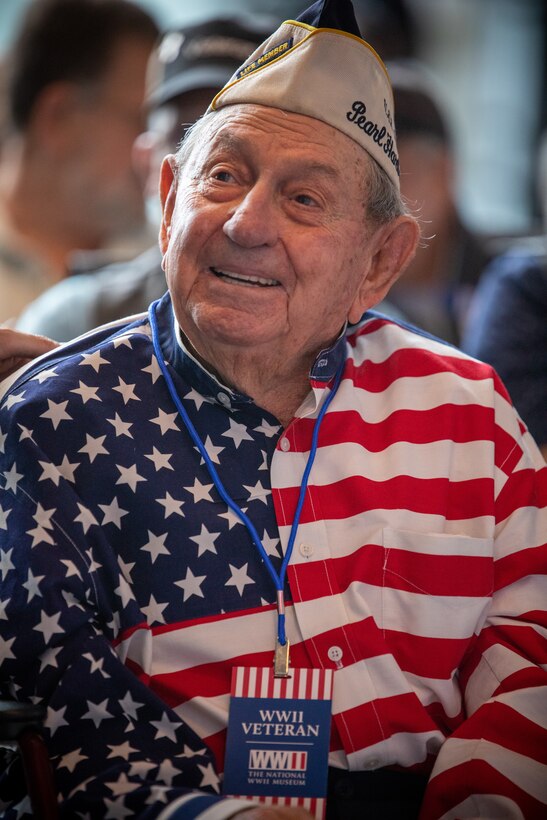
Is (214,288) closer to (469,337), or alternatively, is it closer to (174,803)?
(174,803)

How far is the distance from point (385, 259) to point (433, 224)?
2181 millimetres

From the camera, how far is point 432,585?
5.49 feet

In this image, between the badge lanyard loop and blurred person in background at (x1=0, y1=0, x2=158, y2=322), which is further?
blurred person in background at (x1=0, y1=0, x2=158, y2=322)

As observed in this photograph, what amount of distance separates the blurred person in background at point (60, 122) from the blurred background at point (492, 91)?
314 cm

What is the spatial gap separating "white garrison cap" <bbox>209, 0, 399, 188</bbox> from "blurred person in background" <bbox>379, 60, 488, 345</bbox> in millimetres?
1981

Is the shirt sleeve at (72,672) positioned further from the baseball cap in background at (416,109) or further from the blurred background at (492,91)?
the blurred background at (492,91)

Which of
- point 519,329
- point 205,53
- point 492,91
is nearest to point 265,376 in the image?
point 519,329

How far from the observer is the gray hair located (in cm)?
173

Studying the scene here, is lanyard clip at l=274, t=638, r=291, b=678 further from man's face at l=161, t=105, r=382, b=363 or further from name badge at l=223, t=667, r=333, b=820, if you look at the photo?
man's face at l=161, t=105, r=382, b=363

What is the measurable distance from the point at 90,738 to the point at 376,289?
0.94 m

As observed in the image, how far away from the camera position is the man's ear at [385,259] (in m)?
1.83

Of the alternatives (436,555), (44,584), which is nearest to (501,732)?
(436,555)

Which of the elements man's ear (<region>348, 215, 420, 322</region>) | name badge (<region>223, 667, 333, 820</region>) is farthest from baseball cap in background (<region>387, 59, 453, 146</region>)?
name badge (<region>223, 667, 333, 820</region>)

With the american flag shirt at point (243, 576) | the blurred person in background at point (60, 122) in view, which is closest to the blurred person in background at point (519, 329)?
the american flag shirt at point (243, 576)
